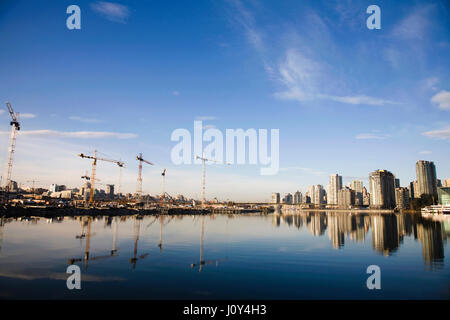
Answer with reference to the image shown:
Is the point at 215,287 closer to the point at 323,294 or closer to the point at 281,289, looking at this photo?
the point at 281,289

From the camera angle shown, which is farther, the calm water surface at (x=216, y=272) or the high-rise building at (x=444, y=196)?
the high-rise building at (x=444, y=196)

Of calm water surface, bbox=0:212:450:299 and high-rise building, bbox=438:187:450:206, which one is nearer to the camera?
calm water surface, bbox=0:212:450:299

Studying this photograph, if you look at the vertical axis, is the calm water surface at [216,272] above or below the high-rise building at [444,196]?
below

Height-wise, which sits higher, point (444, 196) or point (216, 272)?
point (444, 196)

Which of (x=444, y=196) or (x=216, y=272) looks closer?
(x=216, y=272)

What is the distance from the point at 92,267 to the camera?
26000mm

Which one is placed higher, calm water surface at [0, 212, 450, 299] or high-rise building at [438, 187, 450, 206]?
high-rise building at [438, 187, 450, 206]
